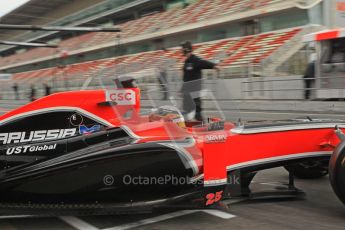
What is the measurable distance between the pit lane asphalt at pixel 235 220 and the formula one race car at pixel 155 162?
0.56 feet

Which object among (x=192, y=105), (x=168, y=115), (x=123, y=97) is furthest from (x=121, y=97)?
(x=192, y=105)

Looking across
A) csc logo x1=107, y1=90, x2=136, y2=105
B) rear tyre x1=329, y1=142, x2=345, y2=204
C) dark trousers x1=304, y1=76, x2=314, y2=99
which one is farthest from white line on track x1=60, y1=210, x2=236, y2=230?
dark trousers x1=304, y1=76, x2=314, y2=99

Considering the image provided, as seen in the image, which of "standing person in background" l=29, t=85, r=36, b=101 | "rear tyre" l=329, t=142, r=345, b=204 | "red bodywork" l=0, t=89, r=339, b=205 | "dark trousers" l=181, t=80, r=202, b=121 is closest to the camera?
"rear tyre" l=329, t=142, r=345, b=204

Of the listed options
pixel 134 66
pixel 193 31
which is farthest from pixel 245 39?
pixel 134 66

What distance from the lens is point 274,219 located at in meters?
3.73

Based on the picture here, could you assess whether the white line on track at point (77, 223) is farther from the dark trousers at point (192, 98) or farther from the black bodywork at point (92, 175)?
the dark trousers at point (192, 98)

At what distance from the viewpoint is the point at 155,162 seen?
3.65 metres

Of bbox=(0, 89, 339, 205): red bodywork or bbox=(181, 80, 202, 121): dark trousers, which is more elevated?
bbox=(181, 80, 202, 121): dark trousers

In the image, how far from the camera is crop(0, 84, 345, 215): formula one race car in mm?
3514

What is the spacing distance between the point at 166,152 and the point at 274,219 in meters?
1.10

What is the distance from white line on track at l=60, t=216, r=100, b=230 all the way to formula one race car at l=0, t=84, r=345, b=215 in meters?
0.19

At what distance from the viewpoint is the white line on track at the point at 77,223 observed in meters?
3.60

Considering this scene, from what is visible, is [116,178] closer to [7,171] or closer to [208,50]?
[7,171]

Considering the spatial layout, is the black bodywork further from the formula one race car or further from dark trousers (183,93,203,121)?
dark trousers (183,93,203,121)
